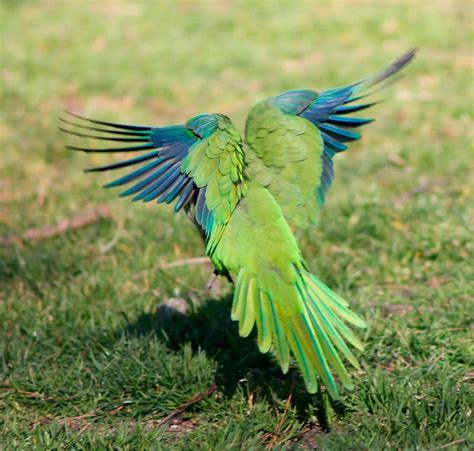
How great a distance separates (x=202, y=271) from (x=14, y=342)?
1262 mm

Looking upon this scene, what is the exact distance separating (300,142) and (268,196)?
39 cm

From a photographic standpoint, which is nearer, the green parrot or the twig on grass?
the green parrot

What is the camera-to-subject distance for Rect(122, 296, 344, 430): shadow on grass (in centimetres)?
358

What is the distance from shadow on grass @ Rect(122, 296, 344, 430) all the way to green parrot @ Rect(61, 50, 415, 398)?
0.53ft

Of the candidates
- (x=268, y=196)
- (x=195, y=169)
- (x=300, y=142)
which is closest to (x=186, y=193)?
(x=195, y=169)

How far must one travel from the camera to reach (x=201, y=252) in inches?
207

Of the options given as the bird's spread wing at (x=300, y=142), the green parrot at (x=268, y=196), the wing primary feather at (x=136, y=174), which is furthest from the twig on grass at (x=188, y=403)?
the wing primary feather at (x=136, y=174)

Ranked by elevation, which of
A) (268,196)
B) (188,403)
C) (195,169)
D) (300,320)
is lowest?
(188,403)

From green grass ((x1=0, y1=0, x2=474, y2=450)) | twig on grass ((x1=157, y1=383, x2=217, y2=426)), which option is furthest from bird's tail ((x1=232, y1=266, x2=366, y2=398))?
twig on grass ((x1=157, y1=383, x2=217, y2=426))

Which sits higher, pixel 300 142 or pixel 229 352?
pixel 300 142

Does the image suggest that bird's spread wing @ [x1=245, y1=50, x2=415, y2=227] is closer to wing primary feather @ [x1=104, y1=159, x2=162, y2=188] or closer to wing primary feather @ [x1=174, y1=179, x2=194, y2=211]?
wing primary feather @ [x1=174, y1=179, x2=194, y2=211]

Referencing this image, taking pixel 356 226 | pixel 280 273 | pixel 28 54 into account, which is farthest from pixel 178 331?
pixel 28 54

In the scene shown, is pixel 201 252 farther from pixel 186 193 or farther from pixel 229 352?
pixel 186 193

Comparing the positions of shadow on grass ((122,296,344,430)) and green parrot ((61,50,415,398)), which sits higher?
green parrot ((61,50,415,398))
